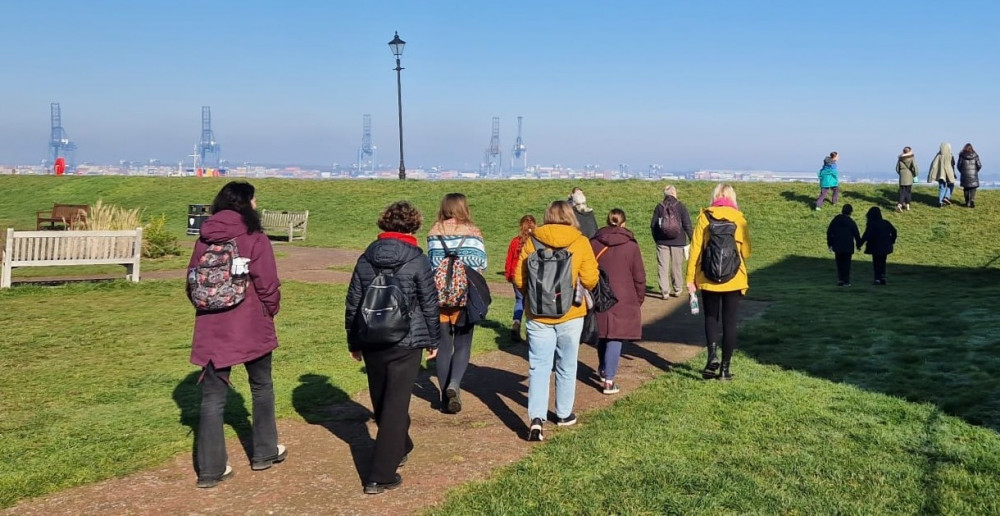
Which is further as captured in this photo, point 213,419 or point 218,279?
point 213,419

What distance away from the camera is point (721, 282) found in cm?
754

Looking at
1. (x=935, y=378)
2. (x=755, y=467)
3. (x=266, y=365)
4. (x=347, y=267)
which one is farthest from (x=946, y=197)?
(x=266, y=365)

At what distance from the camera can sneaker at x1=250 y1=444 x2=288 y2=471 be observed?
527cm

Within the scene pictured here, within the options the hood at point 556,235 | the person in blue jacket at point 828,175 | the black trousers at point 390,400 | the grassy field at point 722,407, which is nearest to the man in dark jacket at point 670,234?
the grassy field at point 722,407

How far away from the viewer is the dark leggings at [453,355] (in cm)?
675

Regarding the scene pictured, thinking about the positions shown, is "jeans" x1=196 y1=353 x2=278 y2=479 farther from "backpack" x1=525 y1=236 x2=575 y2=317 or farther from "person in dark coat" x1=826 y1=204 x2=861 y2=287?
"person in dark coat" x1=826 y1=204 x2=861 y2=287

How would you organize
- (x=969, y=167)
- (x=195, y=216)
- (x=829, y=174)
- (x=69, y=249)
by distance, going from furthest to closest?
(x=195, y=216), (x=829, y=174), (x=969, y=167), (x=69, y=249)

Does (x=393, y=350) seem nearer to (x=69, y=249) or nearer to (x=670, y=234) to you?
(x=670, y=234)

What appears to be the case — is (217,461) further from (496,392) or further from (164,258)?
(164,258)

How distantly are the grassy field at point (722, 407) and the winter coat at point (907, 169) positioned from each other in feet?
26.1

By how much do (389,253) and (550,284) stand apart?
1.30m

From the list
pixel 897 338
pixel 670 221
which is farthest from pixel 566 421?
pixel 670 221

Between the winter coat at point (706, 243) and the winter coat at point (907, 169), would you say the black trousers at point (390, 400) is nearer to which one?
the winter coat at point (706, 243)

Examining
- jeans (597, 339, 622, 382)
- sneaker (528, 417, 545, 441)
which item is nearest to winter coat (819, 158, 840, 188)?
jeans (597, 339, 622, 382)
